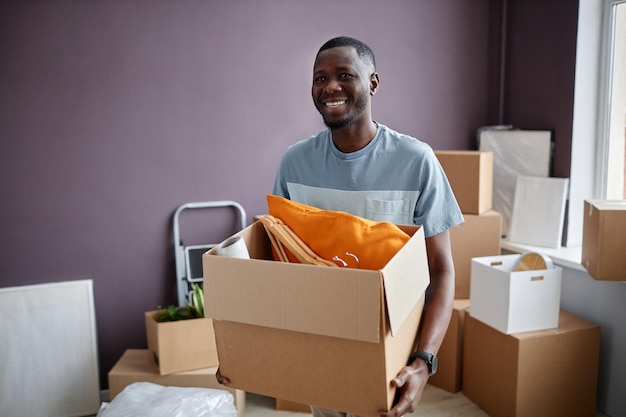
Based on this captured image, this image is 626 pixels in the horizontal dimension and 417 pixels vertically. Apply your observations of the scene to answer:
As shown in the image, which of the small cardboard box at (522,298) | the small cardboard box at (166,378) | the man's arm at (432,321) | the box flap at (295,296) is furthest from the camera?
the small cardboard box at (166,378)

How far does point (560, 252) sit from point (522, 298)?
0.56m

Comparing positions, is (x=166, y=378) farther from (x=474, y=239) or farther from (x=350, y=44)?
(x=350, y=44)

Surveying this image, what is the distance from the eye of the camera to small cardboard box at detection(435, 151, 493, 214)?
2773mm

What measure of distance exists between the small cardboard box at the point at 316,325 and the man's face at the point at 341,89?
405 millimetres

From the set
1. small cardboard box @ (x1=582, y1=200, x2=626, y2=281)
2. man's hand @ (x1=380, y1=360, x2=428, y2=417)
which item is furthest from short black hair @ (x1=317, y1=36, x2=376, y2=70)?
small cardboard box @ (x1=582, y1=200, x2=626, y2=281)

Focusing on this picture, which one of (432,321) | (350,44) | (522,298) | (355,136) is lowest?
(522,298)

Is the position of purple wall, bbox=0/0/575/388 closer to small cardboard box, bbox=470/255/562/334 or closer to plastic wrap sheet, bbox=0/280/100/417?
plastic wrap sheet, bbox=0/280/100/417

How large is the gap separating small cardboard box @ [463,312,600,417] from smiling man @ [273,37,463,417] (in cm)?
117

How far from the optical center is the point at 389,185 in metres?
1.40

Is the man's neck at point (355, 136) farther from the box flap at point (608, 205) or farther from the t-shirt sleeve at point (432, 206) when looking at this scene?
the box flap at point (608, 205)

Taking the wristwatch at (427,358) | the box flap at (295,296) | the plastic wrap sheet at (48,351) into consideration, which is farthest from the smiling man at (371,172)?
the plastic wrap sheet at (48,351)

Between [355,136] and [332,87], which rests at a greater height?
[332,87]

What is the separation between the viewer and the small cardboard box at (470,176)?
109 inches

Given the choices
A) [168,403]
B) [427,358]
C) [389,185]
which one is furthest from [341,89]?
[168,403]
